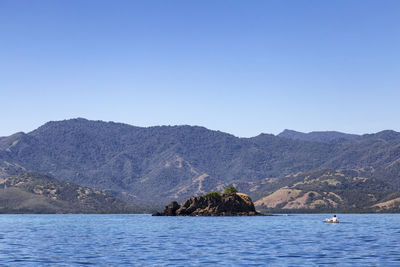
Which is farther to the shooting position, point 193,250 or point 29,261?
point 193,250

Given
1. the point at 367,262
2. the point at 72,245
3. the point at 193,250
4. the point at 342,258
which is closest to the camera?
the point at 367,262

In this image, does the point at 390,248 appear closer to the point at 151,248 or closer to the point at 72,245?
the point at 151,248

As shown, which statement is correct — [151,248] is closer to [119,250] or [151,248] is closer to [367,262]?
[119,250]

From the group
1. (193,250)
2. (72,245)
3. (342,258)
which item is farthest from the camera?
(72,245)

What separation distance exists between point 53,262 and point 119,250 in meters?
21.6

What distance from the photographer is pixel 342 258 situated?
309 feet

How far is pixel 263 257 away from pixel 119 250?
92.7 feet

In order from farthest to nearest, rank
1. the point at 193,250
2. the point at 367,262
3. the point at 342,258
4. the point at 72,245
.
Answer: the point at 72,245, the point at 193,250, the point at 342,258, the point at 367,262

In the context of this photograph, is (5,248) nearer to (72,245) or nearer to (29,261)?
(72,245)

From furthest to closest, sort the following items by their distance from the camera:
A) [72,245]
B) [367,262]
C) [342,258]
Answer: [72,245] < [342,258] < [367,262]

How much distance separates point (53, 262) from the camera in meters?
90.3

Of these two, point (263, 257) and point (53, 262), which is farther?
point (263, 257)

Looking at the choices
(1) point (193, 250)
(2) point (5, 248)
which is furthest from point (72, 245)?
(1) point (193, 250)

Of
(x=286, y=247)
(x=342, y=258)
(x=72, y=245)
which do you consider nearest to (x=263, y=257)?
(x=342, y=258)
